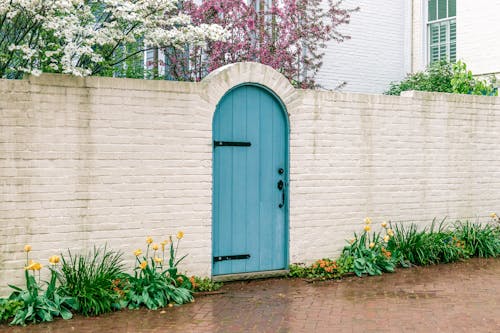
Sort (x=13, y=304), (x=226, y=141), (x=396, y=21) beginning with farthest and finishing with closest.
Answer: (x=396, y=21) → (x=226, y=141) → (x=13, y=304)

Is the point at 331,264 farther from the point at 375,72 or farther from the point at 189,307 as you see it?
the point at 375,72

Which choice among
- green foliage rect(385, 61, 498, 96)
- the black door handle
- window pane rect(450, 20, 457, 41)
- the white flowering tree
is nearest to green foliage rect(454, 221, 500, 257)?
the black door handle

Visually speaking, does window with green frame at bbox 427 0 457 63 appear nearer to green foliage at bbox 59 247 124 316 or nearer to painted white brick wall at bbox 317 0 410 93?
painted white brick wall at bbox 317 0 410 93

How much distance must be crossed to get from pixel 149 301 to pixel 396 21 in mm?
→ 11652

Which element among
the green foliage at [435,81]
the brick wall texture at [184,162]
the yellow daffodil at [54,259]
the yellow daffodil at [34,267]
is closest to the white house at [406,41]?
the green foliage at [435,81]

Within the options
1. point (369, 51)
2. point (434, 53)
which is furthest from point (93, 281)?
point (434, 53)

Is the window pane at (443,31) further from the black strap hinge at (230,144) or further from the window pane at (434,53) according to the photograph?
the black strap hinge at (230,144)

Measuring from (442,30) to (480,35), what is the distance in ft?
4.57

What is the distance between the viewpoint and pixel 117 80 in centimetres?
718

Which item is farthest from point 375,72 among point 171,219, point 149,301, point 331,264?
point 149,301

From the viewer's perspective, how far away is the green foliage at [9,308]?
6172mm

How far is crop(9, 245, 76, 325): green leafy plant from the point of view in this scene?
20.2 feet

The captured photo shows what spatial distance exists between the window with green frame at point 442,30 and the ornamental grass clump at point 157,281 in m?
11.0

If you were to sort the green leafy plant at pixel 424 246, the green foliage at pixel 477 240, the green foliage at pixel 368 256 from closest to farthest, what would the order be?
the green foliage at pixel 368 256, the green leafy plant at pixel 424 246, the green foliage at pixel 477 240
